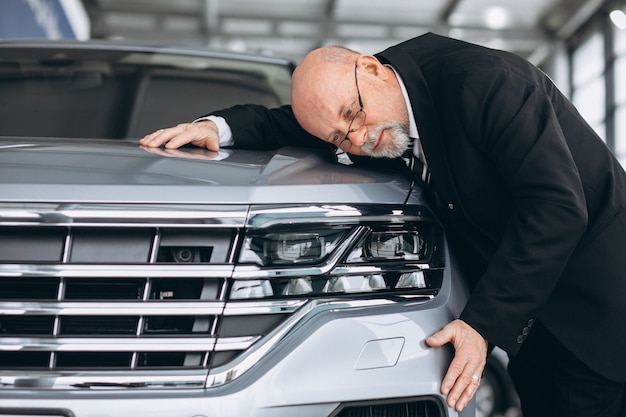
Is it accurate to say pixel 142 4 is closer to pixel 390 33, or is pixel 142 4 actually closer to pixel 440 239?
pixel 390 33

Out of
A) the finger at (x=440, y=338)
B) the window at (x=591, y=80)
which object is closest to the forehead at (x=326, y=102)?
the finger at (x=440, y=338)

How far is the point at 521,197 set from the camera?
1.81 meters

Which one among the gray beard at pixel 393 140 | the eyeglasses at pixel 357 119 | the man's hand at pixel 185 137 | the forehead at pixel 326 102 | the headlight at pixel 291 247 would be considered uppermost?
the man's hand at pixel 185 137

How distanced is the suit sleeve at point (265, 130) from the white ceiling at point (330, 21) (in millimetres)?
12928

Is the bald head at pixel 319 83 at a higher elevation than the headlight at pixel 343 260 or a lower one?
higher

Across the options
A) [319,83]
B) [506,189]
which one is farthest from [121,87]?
[506,189]

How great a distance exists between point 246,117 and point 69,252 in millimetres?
888

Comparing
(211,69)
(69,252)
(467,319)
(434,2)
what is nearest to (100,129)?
(211,69)

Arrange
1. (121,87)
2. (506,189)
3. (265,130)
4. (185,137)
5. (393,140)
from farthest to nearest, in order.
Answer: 1. (121,87)
2. (265,130)
3. (185,137)
4. (393,140)
5. (506,189)

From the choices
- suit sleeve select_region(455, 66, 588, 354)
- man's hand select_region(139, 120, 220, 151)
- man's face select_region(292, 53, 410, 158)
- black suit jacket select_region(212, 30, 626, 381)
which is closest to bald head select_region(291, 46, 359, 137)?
man's face select_region(292, 53, 410, 158)

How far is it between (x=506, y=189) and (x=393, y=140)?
0.35m

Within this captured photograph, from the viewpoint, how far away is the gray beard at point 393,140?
6.81ft

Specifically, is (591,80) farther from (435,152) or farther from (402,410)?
(402,410)

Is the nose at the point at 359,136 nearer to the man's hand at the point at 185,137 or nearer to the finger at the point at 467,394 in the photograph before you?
the man's hand at the point at 185,137
